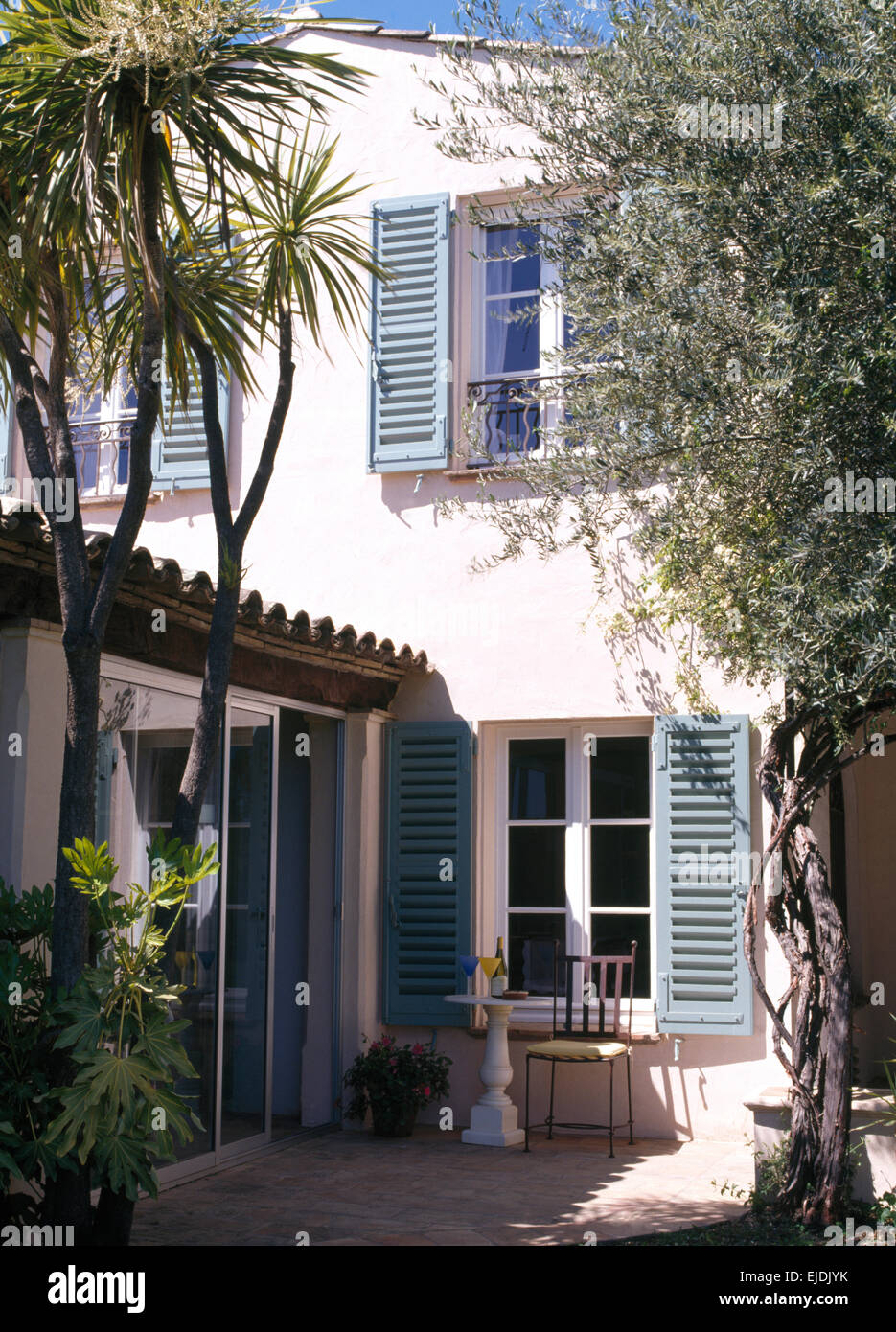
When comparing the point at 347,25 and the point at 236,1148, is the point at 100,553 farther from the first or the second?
the point at 236,1148

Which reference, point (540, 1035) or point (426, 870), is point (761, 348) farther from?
point (540, 1035)

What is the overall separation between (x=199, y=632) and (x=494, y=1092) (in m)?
3.06

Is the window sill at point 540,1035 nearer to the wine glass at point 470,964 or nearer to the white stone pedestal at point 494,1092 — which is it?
the white stone pedestal at point 494,1092

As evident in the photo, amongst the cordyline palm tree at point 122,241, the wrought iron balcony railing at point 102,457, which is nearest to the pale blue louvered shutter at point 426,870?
the wrought iron balcony railing at point 102,457

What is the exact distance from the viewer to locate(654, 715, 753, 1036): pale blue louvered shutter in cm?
752

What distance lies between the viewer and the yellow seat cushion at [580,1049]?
723cm

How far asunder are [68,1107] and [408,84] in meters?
7.05

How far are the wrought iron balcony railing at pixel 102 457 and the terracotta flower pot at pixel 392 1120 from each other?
170 inches

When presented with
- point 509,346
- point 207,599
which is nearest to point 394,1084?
point 207,599

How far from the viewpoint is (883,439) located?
4.58 metres

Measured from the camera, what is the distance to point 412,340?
28.6ft

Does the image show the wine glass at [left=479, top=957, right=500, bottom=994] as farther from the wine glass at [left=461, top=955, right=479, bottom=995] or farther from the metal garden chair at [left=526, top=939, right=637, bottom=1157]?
the metal garden chair at [left=526, top=939, right=637, bottom=1157]

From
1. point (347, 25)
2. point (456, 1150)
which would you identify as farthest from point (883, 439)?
point (456, 1150)

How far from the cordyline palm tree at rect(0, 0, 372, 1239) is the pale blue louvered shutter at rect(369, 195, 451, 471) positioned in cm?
329
